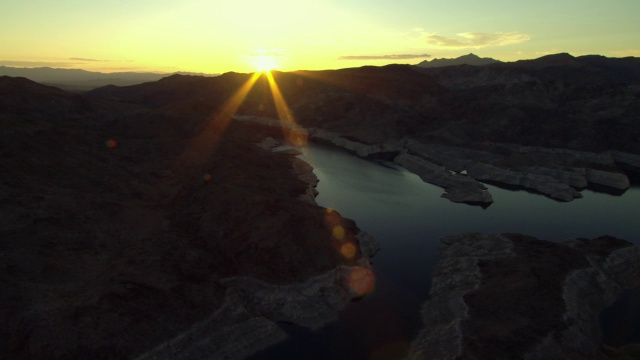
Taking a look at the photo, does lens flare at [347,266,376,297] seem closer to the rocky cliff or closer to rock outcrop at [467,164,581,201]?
the rocky cliff

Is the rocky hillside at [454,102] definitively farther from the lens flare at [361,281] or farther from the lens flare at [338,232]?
the lens flare at [361,281]

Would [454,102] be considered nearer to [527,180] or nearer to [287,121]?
[287,121]

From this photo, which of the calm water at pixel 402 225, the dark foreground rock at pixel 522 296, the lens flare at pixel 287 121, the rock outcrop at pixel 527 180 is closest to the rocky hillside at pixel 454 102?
the lens flare at pixel 287 121

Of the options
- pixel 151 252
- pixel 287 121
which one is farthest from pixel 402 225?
pixel 287 121

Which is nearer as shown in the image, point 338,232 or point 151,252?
point 151,252

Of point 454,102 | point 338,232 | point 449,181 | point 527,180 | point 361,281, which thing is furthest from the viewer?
point 454,102

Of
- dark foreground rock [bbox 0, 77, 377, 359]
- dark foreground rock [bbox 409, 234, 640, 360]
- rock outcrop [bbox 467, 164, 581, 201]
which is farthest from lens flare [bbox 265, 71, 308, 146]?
dark foreground rock [bbox 409, 234, 640, 360]
